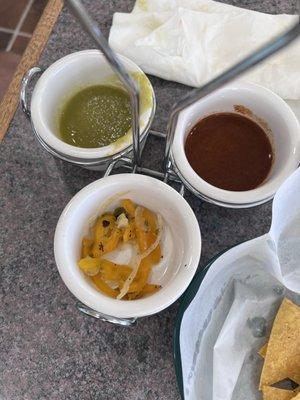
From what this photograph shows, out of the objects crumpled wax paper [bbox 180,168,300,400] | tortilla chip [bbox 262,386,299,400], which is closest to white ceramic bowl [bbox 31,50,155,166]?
crumpled wax paper [bbox 180,168,300,400]

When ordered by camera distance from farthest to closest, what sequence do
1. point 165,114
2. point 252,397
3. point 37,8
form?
point 37,8
point 165,114
point 252,397

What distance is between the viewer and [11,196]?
0.61 metres

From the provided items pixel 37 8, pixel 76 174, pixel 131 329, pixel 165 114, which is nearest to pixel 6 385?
pixel 131 329

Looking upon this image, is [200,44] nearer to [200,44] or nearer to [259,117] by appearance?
[200,44]

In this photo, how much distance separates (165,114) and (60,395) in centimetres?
37

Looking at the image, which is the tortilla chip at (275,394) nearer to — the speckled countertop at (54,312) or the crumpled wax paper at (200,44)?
the speckled countertop at (54,312)

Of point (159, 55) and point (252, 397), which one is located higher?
point (159, 55)

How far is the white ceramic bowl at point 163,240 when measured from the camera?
18.2 inches

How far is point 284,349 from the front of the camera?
51 cm

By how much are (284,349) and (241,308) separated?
0.06 m

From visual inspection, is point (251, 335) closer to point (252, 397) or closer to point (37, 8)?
point (252, 397)

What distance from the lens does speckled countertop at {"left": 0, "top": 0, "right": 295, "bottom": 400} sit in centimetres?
54

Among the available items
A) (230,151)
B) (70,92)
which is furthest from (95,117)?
(230,151)

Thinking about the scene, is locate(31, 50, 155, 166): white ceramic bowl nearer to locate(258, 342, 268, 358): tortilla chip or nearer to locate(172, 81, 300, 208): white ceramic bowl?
locate(172, 81, 300, 208): white ceramic bowl
